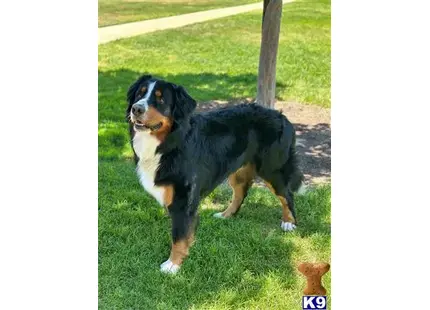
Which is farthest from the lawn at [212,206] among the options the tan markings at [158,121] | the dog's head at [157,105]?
the tan markings at [158,121]

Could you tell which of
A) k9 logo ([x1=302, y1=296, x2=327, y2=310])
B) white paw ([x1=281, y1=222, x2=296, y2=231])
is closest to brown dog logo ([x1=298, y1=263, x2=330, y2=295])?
k9 logo ([x1=302, y1=296, x2=327, y2=310])

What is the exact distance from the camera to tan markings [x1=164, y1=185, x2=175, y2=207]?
13.2ft

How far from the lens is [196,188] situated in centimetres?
411

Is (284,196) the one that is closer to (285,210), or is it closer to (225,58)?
(285,210)

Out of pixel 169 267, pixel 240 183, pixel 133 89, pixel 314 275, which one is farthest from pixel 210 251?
pixel 133 89

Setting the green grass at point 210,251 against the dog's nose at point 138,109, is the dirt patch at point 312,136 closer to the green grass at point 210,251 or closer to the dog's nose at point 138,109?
the green grass at point 210,251

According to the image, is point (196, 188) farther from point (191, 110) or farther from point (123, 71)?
point (123, 71)

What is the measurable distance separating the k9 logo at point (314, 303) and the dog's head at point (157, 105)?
114 cm

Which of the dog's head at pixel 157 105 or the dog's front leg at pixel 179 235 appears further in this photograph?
the dog's front leg at pixel 179 235

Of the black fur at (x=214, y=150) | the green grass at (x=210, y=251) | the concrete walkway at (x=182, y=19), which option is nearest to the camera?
the green grass at (x=210, y=251)

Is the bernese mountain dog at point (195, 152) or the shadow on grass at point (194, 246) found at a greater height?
the bernese mountain dog at point (195, 152)

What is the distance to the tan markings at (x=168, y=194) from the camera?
159 inches
